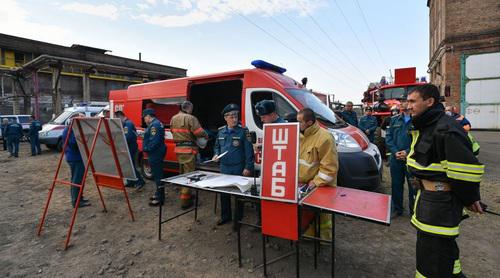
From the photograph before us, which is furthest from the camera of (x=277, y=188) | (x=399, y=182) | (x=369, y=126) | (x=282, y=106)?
(x=369, y=126)

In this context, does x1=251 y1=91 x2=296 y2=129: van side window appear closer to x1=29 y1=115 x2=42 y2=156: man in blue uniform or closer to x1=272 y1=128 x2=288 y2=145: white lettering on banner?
x1=272 y1=128 x2=288 y2=145: white lettering on banner

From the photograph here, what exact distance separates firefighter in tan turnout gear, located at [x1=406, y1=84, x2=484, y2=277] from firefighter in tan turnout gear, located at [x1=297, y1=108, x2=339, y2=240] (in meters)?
0.85

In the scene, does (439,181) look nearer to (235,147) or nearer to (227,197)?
(235,147)

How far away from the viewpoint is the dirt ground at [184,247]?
2934mm

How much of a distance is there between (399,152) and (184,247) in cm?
334

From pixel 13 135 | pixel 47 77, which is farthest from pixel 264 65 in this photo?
pixel 47 77

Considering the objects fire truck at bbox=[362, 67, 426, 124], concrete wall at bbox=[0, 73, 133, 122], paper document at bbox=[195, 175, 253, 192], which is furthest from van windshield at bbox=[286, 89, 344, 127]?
concrete wall at bbox=[0, 73, 133, 122]

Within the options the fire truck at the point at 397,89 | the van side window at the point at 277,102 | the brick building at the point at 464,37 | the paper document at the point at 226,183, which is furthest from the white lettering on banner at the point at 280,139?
the brick building at the point at 464,37

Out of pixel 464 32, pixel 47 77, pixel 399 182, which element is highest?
pixel 464 32

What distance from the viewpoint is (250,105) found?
4.94 meters

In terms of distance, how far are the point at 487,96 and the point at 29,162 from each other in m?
24.7

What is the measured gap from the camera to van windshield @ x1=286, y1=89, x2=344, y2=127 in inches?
183

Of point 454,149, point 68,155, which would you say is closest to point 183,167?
point 68,155

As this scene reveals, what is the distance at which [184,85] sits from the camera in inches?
230
